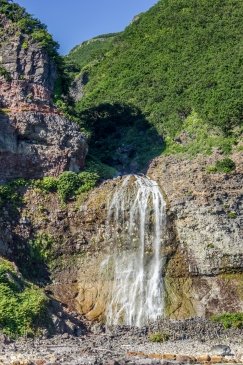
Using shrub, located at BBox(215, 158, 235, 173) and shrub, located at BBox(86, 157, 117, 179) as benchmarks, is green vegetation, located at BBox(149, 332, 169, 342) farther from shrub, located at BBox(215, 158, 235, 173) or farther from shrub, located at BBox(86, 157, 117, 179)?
shrub, located at BBox(86, 157, 117, 179)

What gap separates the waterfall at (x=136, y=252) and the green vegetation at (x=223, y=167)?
5352 millimetres

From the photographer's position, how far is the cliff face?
53.1 m

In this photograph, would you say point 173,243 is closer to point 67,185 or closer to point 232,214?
point 232,214

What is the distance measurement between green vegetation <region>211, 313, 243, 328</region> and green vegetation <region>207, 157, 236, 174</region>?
14.5m

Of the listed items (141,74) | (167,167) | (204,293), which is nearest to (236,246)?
(204,293)

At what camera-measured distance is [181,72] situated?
74500mm

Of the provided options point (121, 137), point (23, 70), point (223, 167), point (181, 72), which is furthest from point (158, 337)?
point (181, 72)

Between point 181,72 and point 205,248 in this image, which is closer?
point 205,248

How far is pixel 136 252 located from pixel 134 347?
45.5 ft

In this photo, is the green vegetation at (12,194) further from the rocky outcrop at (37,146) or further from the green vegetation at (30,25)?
the green vegetation at (30,25)

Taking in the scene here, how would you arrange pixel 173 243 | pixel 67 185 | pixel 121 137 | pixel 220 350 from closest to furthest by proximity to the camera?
1. pixel 220 350
2. pixel 173 243
3. pixel 67 185
4. pixel 121 137

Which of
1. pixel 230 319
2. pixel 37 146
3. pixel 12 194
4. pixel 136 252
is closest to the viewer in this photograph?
pixel 230 319

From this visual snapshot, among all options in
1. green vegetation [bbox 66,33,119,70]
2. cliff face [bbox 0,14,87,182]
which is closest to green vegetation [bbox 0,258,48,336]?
cliff face [bbox 0,14,87,182]

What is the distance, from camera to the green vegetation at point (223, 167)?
178 feet
